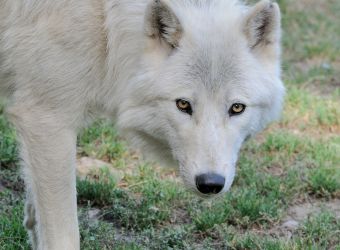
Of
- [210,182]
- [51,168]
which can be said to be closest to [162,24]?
[210,182]

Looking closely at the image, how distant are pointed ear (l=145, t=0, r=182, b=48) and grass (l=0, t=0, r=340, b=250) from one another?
1451 mm

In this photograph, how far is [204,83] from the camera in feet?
13.6

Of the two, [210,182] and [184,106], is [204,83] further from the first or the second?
[210,182]

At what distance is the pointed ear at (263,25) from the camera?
424 cm

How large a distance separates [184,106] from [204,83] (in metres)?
0.17

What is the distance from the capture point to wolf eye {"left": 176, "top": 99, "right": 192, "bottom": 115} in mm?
4160

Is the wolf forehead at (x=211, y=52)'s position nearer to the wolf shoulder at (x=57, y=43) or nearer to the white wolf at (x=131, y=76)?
the white wolf at (x=131, y=76)

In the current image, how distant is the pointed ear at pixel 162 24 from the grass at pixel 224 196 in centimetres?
145

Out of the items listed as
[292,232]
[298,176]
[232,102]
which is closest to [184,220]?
[292,232]

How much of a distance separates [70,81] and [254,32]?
110 cm

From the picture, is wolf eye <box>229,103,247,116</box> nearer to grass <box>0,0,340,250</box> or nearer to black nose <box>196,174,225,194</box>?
black nose <box>196,174,225,194</box>

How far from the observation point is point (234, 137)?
421 cm

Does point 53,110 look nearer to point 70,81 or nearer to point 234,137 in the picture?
point 70,81

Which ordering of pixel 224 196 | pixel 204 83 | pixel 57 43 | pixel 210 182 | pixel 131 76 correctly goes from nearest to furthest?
pixel 210 182 → pixel 204 83 → pixel 57 43 → pixel 131 76 → pixel 224 196
